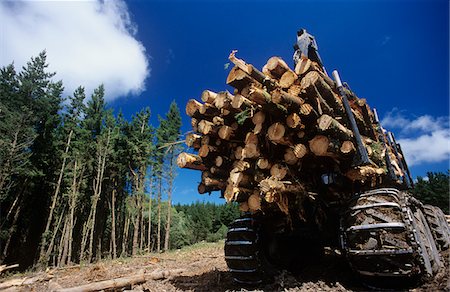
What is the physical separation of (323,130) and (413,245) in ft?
5.32

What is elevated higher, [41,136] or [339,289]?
[41,136]

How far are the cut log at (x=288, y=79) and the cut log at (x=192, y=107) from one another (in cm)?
153

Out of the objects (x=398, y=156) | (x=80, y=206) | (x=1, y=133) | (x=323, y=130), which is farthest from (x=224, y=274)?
(x=80, y=206)

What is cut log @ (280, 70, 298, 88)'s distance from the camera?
3770mm

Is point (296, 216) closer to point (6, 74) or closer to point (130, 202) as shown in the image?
point (6, 74)

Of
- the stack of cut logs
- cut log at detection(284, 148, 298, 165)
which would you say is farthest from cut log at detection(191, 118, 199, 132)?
cut log at detection(284, 148, 298, 165)

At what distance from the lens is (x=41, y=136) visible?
23.6m

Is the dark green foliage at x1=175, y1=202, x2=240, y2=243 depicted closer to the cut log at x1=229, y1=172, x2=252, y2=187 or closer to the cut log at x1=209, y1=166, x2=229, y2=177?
the cut log at x1=209, y1=166, x2=229, y2=177

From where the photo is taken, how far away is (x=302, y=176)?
13.8 feet

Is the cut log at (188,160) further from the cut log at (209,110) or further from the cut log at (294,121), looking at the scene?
the cut log at (294,121)

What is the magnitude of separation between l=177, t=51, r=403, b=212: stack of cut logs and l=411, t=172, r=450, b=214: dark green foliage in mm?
27422

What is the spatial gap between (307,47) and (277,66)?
1492mm

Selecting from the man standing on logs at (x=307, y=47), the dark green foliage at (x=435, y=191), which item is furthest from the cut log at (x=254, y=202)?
the dark green foliage at (x=435, y=191)

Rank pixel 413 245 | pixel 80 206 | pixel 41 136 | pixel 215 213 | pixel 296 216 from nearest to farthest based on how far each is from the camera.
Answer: pixel 413 245, pixel 296 216, pixel 41 136, pixel 80 206, pixel 215 213
